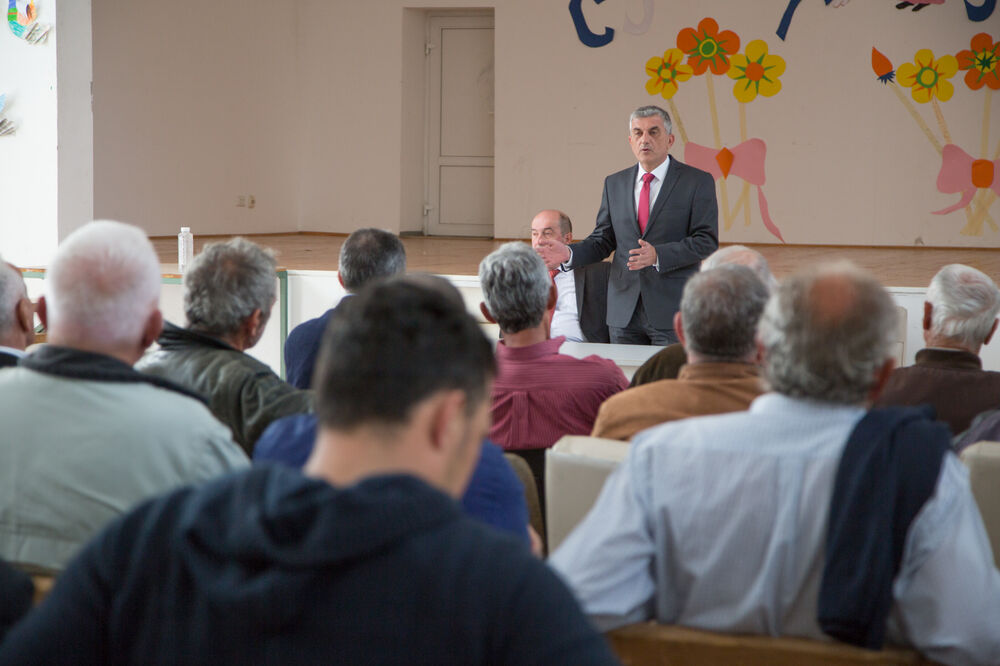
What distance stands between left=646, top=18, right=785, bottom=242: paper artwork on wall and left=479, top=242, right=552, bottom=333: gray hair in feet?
28.5

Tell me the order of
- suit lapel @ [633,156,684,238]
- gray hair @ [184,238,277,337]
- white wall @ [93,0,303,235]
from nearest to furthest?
gray hair @ [184,238,277,337] → suit lapel @ [633,156,684,238] → white wall @ [93,0,303,235]

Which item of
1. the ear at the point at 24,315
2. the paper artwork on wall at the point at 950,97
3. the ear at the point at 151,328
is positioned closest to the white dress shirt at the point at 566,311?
the ear at the point at 24,315

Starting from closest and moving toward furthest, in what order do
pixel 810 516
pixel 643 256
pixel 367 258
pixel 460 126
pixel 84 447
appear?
pixel 810 516 → pixel 84 447 → pixel 367 258 → pixel 643 256 → pixel 460 126

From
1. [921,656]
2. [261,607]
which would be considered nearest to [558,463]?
[921,656]

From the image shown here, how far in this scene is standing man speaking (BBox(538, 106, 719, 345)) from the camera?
4.95 metres

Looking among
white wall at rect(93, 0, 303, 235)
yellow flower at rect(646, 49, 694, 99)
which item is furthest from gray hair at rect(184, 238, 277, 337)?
yellow flower at rect(646, 49, 694, 99)

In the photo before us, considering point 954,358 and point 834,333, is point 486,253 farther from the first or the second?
point 834,333

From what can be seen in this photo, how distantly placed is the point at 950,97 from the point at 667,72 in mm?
2894

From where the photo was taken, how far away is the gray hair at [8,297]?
2457mm

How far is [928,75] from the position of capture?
10.7m

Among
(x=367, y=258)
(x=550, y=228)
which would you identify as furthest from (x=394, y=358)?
(x=550, y=228)

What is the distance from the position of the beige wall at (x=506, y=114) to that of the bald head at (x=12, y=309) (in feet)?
26.5

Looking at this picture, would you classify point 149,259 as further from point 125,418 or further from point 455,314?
point 455,314

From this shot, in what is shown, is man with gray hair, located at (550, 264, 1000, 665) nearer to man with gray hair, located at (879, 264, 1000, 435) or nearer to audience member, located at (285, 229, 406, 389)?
man with gray hair, located at (879, 264, 1000, 435)
